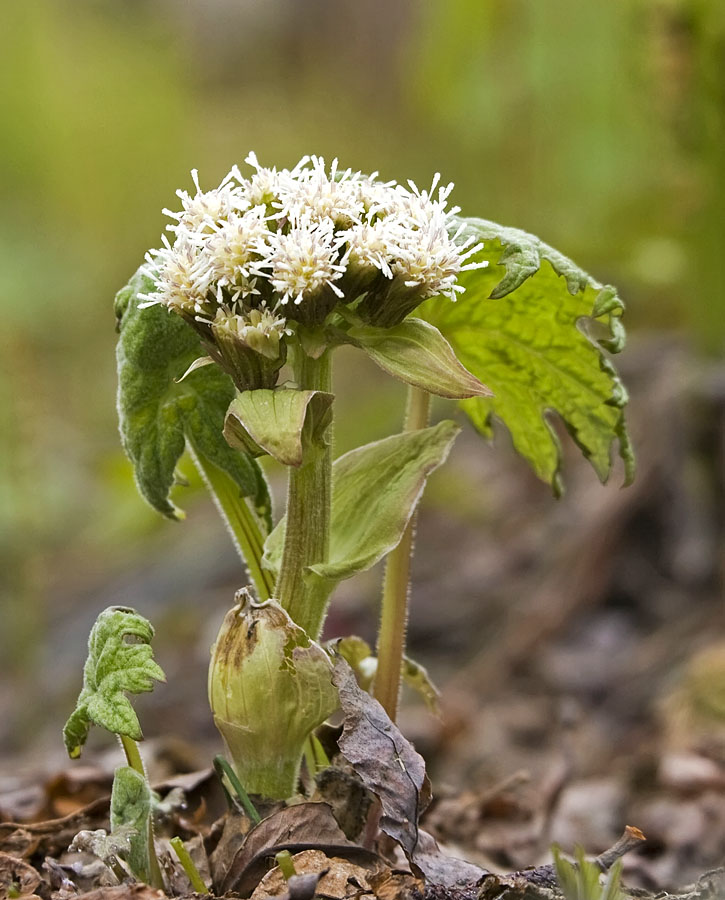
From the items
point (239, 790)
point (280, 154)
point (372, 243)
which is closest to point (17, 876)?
point (239, 790)

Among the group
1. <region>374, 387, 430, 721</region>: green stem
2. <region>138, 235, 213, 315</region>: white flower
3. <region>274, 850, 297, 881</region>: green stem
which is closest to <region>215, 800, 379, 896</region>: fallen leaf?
<region>274, 850, 297, 881</region>: green stem

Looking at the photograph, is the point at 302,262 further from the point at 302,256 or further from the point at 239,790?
the point at 239,790

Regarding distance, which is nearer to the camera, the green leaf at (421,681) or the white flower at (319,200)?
the white flower at (319,200)

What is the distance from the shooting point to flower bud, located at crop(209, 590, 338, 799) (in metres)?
1.49

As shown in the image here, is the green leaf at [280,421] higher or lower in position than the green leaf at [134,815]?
higher

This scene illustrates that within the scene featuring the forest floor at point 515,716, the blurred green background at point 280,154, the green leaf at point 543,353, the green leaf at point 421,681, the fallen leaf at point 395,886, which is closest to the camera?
the fallen leaf at point 395,886

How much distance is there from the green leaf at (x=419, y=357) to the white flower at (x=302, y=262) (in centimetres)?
12

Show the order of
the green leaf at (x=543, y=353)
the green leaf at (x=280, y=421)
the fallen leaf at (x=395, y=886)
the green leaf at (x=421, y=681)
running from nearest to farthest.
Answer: the green leaf at (x=280, y=421), the fallen leaf at (x=395, y=886), the green leaf at (x=543, y=353), the green leaf at (x=421, y=681)

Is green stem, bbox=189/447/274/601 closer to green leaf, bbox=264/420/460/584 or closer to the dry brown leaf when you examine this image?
green leaf, bbox=264/420/460/584

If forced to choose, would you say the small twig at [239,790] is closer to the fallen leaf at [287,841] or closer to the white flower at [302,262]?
the fallen leaf at [287,841]

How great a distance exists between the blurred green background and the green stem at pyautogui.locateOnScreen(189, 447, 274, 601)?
1.77 meters

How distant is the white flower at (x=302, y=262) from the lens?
137cm

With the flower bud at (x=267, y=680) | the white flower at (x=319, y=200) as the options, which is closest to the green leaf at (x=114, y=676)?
the flower bud at (x=267, y=680)

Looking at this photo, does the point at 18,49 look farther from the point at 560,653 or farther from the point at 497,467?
the point at 560,653
